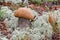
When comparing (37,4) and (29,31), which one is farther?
(37,4)

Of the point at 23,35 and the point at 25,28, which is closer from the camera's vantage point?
the point at 23,35

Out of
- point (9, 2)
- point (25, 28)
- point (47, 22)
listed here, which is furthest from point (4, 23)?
point (9, 2)

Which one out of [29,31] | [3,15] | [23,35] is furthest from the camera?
[3,15]

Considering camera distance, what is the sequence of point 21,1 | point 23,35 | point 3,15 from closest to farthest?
point 23,35, point 3,15, point 21,1

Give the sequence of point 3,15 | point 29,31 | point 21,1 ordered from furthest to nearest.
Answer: point 21,1, point 3,15, point 29,31

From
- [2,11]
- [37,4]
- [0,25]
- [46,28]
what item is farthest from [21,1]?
[46,28]

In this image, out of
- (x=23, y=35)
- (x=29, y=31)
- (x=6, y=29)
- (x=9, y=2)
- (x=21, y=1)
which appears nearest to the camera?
(x=23, y=35)

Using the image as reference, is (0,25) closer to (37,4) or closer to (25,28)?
(25,28)

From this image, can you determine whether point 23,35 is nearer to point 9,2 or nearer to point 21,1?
point 9,2
